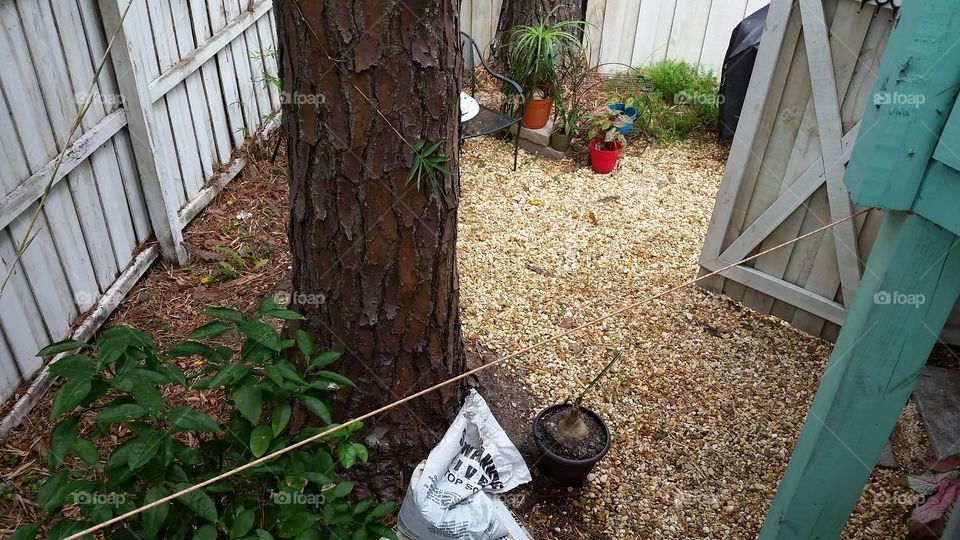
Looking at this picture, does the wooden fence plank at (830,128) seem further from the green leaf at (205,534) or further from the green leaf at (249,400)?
the green leaf at (205,534)

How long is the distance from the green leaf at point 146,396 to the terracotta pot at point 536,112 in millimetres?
4073

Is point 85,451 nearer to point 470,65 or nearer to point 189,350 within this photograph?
point 189,350

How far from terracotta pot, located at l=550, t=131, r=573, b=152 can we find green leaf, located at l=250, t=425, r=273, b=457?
12.8ft

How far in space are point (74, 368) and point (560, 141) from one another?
4.09 m

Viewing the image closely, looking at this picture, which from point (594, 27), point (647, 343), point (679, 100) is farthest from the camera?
point (594, 27)

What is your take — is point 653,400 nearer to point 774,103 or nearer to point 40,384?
point 774,103

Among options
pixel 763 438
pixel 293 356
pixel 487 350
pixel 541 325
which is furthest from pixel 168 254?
pixel 763 438

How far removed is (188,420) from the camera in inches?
61.1

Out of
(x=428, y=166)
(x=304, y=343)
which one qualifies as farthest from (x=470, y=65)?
(x=304, y=343)

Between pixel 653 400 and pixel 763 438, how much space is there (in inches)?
19.1

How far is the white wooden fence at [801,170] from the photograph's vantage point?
9.89ft

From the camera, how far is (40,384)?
9.07ft

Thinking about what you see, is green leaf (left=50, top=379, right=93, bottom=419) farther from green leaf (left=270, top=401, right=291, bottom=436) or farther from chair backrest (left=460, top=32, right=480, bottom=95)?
chair backrest (left=460, top=32, right=480, bottom=95)

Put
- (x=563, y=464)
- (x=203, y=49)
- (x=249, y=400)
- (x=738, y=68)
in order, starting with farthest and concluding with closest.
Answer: (x=738, y=68), (x=203, y=49), (x=563, y=464), (x=249, y=400)
